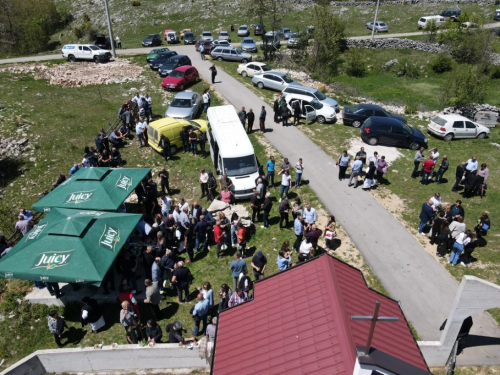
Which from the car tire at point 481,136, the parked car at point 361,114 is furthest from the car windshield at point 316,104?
the car tire at point 481,136

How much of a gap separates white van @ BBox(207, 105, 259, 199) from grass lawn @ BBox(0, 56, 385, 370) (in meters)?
1.55

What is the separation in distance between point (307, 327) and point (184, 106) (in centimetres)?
1839

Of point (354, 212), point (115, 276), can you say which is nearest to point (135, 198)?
point (115, 276)

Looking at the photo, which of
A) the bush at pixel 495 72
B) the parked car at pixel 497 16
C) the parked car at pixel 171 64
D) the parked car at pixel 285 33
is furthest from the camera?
the parked car at pixel 497 16

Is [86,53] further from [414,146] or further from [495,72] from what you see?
[495,72]

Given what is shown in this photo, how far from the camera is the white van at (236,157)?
52.3 ft

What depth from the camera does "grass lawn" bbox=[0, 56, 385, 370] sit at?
455 inches

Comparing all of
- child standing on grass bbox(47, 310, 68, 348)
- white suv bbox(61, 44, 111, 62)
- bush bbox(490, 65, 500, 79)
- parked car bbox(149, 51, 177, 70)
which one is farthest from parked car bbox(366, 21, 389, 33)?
child standing on grass bbox(47, 310, 68, 348)

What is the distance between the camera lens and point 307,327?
713 centimetres

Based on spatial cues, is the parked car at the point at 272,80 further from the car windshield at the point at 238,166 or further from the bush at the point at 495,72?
the bush at the point at 495,72

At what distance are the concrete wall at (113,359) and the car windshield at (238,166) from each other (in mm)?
8154

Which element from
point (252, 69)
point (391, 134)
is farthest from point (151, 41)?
point (391, 134)

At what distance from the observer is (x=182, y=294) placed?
39.2 ft

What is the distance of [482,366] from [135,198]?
49.3 feet
